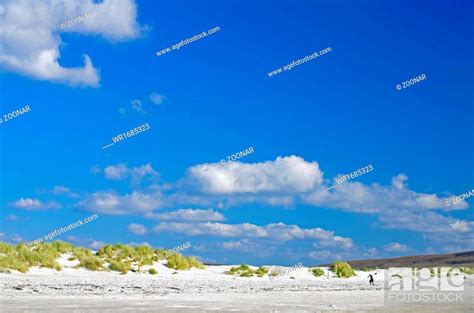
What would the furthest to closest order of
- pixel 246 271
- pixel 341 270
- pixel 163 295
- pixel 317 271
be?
1. pixel 341 270
2. pixel 317 271
3. pixel 246 271
4. pixel 163 295

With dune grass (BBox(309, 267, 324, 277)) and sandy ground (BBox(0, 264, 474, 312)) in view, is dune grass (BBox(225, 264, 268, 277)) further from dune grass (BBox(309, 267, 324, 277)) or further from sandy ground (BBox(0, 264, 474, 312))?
dune grass (BBox(309, 267, 324, 277))

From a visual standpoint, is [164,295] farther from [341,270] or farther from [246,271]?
[341,270]

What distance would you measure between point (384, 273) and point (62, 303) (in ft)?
101

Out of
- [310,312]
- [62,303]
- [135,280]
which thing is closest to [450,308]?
[310,312]

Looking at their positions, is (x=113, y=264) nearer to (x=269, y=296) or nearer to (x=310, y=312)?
(x=269, y=296)

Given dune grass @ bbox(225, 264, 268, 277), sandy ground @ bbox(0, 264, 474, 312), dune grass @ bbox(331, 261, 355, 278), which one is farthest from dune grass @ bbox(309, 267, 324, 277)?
sandy ground @ bbox(0, 264, 474, 312)

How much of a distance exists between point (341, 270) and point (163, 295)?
21.6 meters

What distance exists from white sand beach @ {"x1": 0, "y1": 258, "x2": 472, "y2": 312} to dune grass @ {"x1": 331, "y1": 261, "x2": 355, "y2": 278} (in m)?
6.91

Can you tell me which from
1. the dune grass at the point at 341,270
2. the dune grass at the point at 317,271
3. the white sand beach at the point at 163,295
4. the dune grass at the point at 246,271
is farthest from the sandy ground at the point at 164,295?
the dune grass at the point at 341,270

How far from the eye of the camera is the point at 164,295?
23031 millimetres

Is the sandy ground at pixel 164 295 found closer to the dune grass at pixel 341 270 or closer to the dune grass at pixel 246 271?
the dune grass at pixel 246 271

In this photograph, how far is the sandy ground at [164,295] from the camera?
1822 centimetres

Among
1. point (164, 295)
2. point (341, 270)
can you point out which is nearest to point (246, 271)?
point (341, 270)

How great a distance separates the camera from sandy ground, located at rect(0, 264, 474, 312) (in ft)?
59.8
